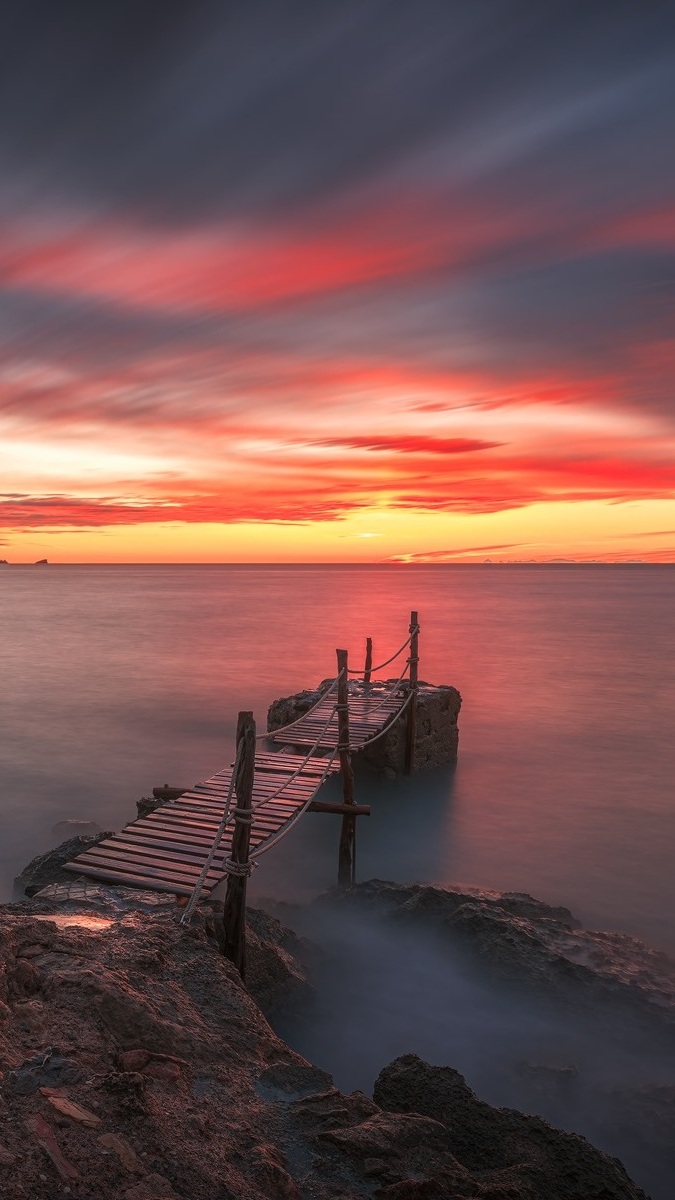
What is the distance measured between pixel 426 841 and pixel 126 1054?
8556mm

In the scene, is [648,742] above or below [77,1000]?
below

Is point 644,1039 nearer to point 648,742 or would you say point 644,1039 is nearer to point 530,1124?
point 530,1124

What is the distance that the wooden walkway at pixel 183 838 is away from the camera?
6.71 metres

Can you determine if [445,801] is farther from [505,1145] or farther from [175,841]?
[505,1145]

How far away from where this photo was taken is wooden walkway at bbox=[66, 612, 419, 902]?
19.9 feet

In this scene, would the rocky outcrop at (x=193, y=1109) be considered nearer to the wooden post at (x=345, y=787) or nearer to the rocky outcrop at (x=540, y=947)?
the rocky outcrop at (x=540, y=947)

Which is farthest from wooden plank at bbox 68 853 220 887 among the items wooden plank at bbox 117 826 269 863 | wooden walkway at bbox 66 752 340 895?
wooden plank at bbox 117 826 269 863

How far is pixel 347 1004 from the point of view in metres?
7.29

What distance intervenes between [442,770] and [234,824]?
9.04 meters

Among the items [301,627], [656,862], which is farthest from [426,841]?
[301,627]

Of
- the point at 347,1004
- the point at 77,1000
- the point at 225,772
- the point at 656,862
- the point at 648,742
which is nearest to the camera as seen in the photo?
the point at 77,1000

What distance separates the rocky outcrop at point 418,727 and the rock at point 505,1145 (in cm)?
897

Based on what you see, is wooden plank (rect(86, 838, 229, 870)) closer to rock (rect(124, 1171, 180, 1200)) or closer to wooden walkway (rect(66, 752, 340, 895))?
wooden walkway (rect(66, 752, 340, 895))

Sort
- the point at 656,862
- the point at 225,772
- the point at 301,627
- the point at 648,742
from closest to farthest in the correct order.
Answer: the point at 225,772 → the point at 656,862 → the point at 648,742 → the point at 301,627
